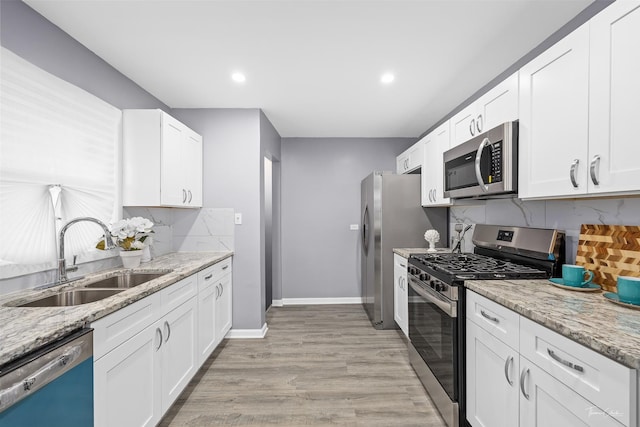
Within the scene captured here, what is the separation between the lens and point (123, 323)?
1.44m

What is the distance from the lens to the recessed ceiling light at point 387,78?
2.56m

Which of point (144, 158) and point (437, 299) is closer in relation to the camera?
point (437, 299)

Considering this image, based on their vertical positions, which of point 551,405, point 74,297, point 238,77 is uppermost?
point 238,77

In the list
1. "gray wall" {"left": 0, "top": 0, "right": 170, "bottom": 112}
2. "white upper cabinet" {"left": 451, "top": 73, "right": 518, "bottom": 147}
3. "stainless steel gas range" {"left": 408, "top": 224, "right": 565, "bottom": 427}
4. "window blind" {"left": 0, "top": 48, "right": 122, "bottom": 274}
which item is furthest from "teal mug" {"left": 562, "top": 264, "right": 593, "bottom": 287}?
"gray wall" {"left": 0, "top": 0, "right": 170, "bottom": 112}

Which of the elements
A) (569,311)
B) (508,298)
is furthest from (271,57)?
(569,311)

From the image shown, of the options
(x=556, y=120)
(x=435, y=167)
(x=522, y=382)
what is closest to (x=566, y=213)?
(x=556, y=120)

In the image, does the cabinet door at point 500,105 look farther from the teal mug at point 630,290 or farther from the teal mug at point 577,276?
the teal mug at point 630,290

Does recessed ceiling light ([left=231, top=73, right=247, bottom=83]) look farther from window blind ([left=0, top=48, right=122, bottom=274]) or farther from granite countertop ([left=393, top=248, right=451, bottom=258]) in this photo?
granite countertop ([left=393, top=248, right=451, bottom=258])

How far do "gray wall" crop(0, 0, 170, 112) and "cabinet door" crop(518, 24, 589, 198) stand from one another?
2772mm

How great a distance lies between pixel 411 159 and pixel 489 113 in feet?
5.67

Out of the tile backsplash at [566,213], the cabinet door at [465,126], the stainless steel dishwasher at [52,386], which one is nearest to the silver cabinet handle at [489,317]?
the tile backsplash at [566,213]

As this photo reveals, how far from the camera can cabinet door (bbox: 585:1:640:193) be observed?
1132 mm

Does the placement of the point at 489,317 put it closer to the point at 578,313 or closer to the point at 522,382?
the point at 522,382

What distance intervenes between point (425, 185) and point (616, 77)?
2.14m
